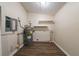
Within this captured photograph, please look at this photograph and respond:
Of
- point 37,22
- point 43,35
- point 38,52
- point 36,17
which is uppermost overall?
point 36,17

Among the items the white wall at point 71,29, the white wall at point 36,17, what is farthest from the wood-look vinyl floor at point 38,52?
the white wall at point 36,17

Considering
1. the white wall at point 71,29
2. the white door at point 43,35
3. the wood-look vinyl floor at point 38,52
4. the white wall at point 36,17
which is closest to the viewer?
the white wall at point 71,29

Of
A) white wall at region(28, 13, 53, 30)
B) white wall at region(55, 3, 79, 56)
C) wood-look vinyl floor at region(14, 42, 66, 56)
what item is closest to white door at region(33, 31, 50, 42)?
wood-look vinyl floor at region(14, 42, 66, 56)

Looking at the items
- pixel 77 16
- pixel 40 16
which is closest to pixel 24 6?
pixel 40 16

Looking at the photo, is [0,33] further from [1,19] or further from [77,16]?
[77,16]

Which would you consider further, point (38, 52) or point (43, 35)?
point (43, 35)

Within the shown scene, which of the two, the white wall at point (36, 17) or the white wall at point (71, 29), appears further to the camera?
the white wall at point (36, 17)

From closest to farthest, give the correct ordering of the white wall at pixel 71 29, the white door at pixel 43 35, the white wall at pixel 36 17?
the white wall at pixel 71 29 < the white wall at pixel 36 17 < the white door at pixel 43 35

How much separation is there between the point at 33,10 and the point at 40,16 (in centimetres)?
48

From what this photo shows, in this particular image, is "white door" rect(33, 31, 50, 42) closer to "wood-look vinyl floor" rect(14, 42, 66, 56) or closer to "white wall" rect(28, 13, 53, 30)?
"wood-look vinyl floor" rect(14, 42, 66, 56)

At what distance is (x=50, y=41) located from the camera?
16.8ft

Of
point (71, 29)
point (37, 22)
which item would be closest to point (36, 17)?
point (37, 22)

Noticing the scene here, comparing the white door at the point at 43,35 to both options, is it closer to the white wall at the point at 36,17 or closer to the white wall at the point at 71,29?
the white wall at the point at 36,17

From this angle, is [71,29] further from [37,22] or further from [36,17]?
[36,17]
